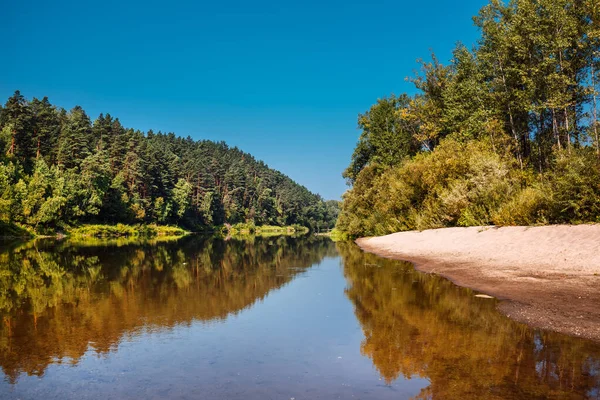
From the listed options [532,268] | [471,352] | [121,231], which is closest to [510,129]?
[532,268]

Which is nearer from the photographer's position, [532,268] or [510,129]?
[532,268]

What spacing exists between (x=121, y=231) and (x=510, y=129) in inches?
2897

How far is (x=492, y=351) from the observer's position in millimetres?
9852

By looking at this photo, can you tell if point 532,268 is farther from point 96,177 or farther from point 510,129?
point 96,177

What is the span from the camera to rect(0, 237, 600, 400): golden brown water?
7.98 metres

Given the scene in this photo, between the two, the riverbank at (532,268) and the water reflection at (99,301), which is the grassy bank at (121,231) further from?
the riverbank at (532,268)

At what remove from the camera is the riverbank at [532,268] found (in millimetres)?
12508

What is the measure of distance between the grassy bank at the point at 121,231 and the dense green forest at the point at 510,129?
52.4m

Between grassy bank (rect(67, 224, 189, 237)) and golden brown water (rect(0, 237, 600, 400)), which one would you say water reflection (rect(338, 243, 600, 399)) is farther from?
grassy bank (rect(67, 224, 189, 237))

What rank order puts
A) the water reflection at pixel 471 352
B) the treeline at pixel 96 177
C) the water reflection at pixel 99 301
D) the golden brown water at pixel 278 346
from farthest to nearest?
→ the treeline at pixel 96 177
the water reflection at pixel 99 301
the golden brown water at pixel 278 346
the water reflection at pixel 471 352

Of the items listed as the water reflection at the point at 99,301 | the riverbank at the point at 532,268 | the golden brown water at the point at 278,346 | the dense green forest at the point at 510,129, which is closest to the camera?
the golden brown water at the point at 278,346

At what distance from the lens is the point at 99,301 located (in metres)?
16.6

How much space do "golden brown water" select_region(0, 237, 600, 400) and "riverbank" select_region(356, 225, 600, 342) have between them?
45.3 inches

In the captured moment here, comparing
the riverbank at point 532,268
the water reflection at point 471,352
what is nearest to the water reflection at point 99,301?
the water reflection at point 471,352
